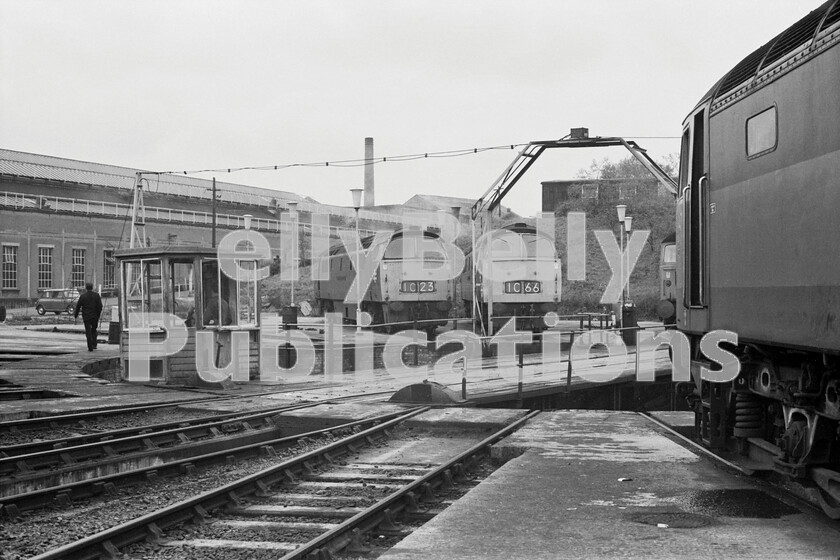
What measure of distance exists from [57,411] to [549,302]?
62.9 ft

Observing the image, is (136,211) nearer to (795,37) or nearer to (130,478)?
(130,478)

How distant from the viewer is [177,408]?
50.0 feet

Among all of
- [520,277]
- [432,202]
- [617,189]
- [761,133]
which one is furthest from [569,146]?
[432,202]

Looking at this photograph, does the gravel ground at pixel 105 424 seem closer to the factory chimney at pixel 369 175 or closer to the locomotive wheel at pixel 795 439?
the locomotive wheel at pixel 795 439

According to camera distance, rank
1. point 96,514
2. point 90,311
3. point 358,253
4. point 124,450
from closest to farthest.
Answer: point 96,514, point 124,450, point 90,311, point 358,253

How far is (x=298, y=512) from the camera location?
334 inches

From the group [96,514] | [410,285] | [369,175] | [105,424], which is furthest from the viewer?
[369,175]

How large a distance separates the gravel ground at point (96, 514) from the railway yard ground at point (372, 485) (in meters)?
0.02

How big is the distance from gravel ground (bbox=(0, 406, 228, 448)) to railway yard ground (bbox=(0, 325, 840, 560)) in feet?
0.10

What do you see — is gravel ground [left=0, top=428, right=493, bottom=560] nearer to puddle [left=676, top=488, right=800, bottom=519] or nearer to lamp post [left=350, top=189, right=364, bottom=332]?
puddle [left=676, top=488, right=800, bottom=519]

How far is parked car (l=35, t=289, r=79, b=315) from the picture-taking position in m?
49.9

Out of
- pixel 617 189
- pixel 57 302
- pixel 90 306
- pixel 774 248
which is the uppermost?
pixel 617 189

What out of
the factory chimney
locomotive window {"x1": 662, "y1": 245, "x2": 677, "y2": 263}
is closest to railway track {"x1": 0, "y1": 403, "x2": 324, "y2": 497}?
locomotive window {"x1": 662, "y1": 245, "x2": 677, "y2": 263}

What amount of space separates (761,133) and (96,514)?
6752 millimetres
